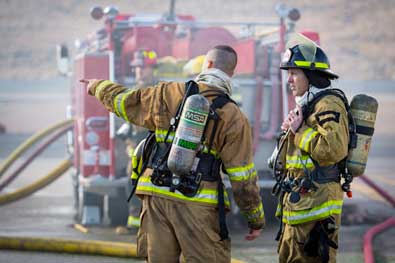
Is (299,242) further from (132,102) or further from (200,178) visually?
(132,102)

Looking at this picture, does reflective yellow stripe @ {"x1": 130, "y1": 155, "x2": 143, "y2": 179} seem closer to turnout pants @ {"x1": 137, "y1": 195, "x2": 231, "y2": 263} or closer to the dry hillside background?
turnout pants @ {"x1": 137, "y1": 195, "x2": 231, "y2": 263}

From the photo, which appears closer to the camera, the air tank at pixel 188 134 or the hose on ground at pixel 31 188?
the air tank at pixel 188 134

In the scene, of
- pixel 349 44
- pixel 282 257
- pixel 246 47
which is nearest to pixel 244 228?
pixel 246 47

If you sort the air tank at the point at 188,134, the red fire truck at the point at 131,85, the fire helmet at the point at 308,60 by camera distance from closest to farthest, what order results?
the air tank at the point at 188,134 < the fire helmet at the point at 308,60 < the red fire truck at the point at 131,85

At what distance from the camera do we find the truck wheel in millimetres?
9492

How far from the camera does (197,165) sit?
4.92 m

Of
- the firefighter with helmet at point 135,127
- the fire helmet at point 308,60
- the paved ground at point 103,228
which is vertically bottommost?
the paved ground at point 103,228

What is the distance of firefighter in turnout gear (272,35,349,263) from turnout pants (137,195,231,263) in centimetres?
41

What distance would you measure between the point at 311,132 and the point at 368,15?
3465 cm

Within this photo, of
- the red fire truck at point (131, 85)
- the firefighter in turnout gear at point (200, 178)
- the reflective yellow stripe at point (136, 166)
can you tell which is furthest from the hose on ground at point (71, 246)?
the firefighter in turnout gear at point (200, 178)

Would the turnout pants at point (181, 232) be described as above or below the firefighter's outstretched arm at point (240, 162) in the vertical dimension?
below

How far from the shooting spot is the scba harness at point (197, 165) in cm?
487

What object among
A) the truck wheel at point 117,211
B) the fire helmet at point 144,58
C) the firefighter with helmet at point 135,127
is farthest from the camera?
the truck wheel at point 117,211

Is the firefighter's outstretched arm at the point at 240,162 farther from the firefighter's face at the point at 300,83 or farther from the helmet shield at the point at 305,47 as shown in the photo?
the helmet shield at the point at 305,47
